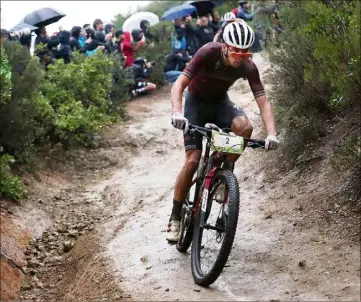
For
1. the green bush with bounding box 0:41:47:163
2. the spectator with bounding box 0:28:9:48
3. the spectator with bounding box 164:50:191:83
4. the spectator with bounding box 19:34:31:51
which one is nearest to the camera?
the green bush with bounding box 0:41:47:163

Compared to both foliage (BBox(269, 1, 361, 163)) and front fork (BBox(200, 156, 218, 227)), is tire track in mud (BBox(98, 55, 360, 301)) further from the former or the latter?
foliage (BBox(269, 1, 361, 163))

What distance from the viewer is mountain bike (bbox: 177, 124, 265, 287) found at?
495cm

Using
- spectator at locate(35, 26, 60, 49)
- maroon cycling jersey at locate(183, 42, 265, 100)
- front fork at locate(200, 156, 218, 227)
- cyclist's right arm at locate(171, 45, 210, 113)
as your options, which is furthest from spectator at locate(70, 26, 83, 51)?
front fork at locate(200, 156, 218, 227)

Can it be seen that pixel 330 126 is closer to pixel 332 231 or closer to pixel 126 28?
pixel 332 231

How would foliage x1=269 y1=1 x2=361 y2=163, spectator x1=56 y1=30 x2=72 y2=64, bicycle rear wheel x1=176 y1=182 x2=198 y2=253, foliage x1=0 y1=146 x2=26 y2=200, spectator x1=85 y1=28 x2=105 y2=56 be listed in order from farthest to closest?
spectator x1=85 y1=28 x2=105 y2=56 → spectator x1=56 y1=30 x2=72 y2=64 → foliage x1=0 y1=146 x2=26 y2=200 → foliage x1=269 y1=1 x2=361 y2=163 → bicycle rear wheel x1=176 y1=182 x2=198 y2=253

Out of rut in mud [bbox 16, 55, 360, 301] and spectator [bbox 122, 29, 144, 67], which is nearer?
rut in mud [bbox 16, 55, 360, 301]

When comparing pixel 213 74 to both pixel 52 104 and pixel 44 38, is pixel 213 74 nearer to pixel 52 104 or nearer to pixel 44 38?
pixel 52 104

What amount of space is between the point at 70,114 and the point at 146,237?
4.96 metres

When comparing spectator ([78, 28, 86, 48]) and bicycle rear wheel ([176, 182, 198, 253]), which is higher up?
bicycle rear wheel ([176, 182, 198, 253])

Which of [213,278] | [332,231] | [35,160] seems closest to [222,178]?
[213,278]

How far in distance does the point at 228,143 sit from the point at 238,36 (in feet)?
3.05

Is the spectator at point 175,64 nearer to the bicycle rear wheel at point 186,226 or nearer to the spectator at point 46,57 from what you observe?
the spectator at point 46,57

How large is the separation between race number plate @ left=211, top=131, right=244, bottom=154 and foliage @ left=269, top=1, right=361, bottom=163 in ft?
4.86

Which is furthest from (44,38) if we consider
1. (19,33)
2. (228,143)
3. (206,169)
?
(228,143)
